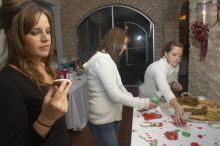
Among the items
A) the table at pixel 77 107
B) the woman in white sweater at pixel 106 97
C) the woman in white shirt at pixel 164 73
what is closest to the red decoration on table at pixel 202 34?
the woman in white shirt at pixel 164 73

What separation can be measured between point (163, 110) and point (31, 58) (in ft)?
4.65

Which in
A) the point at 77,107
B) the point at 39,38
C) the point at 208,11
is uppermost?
the point at 208,11

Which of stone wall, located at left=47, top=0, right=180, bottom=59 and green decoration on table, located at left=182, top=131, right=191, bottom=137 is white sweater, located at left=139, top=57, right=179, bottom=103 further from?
stone wall, located at left=47, top=0, right=180, bottom=59

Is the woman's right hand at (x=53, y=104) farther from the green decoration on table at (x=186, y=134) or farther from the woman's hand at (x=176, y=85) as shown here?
the woman's hand at (x=176, y=85)

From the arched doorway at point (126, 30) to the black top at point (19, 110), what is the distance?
516 cm

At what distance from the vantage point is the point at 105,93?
1.85 m

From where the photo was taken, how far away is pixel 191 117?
5.97ft

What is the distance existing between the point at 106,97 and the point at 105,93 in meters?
0.03

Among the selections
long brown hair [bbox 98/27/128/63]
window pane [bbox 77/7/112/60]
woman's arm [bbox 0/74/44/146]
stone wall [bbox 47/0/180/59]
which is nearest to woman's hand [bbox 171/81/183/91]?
long brown hair [bbox 98/27/128/63]

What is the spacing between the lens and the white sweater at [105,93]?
1.74m

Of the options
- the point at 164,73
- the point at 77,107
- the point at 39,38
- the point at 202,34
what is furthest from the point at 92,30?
the point at 39,38

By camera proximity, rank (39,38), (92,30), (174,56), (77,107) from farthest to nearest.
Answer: (92,30) < (77,107) < (174,56) < (39,38)

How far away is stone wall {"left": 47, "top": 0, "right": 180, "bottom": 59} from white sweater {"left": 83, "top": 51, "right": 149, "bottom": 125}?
4.03m

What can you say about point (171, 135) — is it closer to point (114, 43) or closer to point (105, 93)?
point (105, 93)
